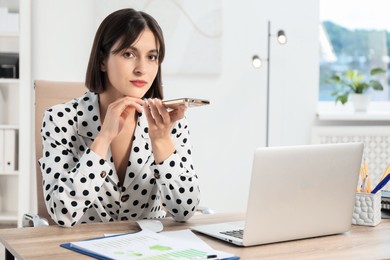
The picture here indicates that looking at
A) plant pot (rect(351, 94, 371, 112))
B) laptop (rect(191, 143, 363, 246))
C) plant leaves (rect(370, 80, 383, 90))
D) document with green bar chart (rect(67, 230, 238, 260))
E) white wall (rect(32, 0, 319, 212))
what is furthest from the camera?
plant pot (rect(351, 94, 371, 112))

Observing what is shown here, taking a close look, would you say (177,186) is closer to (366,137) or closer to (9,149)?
(9,149)

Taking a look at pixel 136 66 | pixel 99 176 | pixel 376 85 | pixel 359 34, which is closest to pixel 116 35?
pixel 136 66

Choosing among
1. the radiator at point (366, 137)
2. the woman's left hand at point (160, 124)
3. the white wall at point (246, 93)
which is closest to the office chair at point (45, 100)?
the woman's left hand at point (160, 124)

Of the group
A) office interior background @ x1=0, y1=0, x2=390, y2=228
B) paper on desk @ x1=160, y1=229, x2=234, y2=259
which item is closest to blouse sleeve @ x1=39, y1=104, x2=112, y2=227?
paper on desk @ x1=160, y1=229, x2=234, y2=259

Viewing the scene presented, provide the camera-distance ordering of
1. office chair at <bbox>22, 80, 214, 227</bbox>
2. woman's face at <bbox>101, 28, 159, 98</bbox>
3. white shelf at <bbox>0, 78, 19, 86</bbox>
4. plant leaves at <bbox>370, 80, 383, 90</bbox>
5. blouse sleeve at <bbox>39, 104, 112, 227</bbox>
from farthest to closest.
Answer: plant leaves at <bbox>370, 80, 383, 90</bbox> → white shelf at <bbox>0, 78, 19, 86</bbox> → office chair at <bbox>22, 80, 214, 227</bbox> → woman's face at <bbox>101, 28, 159, 98</bbox> → blouse sleeve at <bbox>39, 104, 112, 227</bbox>

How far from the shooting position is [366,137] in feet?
14.2

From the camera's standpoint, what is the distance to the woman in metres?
1.72

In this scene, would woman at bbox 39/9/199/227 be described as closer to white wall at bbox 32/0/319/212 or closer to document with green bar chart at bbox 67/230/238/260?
document with green bar chart at bbox 67/230/238/260

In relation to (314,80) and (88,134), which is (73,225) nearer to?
(88,134)

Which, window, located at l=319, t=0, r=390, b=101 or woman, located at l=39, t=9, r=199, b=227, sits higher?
window, located at l=319, t=0, r=390, b=101

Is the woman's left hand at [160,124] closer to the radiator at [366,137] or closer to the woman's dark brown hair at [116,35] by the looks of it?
the woman's dark brown hair at [116,35]

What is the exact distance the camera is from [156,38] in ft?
6.14

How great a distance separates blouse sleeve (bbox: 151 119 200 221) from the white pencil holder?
1.37 feet

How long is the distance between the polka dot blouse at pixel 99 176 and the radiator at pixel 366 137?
2.45 metres
